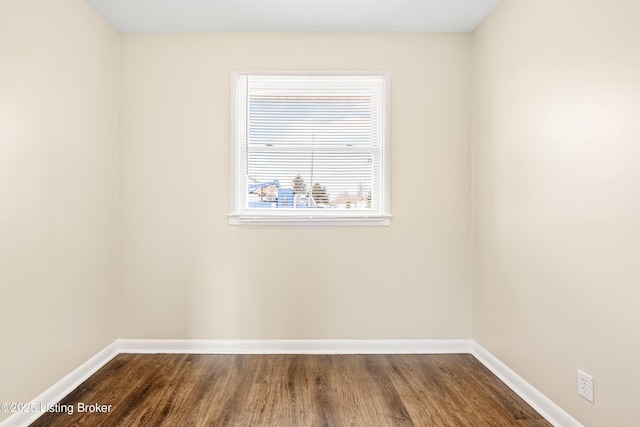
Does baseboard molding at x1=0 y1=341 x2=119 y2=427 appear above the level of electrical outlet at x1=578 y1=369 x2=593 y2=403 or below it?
below

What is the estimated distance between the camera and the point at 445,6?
8.39ft

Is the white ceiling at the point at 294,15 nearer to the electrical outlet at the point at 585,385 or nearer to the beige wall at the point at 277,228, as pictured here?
the beige wall at the point at 277,228

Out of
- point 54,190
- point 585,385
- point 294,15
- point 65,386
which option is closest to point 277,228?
point 54,190

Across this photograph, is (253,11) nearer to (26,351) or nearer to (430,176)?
(430,176)

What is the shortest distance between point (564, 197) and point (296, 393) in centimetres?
195

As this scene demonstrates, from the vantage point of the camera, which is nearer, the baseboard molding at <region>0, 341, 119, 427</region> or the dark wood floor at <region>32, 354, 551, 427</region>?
the baseboard molding at <region>0, 341, 119, 427</region>

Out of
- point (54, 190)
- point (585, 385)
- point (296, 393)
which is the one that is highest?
point (54, 190)

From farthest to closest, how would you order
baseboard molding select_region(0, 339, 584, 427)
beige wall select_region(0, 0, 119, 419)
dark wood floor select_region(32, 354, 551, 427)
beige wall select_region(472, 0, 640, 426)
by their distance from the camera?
baseboard molding select_region(0, 339, 584, 427) → dark wood floor select_region(32, 354, 551, 427) → beige wall select_region(0, 0, 119, 419) → beige wall select_region(472, 0, 640, 426)

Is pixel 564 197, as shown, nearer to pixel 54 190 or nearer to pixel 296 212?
pixel 296 212

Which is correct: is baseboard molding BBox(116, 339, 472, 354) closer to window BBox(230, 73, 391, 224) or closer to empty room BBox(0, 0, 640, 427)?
empty room BBox(0, 0, 640, 427)

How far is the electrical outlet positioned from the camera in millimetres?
1751

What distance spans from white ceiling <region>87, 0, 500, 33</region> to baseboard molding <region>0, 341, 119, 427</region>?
2514 mm

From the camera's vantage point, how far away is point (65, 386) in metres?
2.28

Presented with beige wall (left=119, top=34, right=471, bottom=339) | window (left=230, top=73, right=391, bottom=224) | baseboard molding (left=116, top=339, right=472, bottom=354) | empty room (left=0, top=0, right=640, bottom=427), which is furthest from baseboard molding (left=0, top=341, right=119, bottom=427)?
window (left=230, top=73, right=391, bottom=224)
